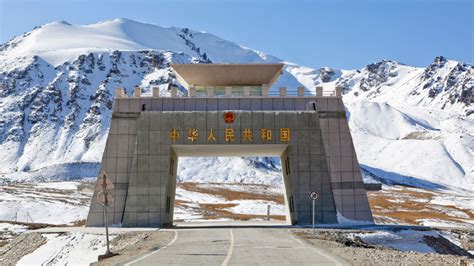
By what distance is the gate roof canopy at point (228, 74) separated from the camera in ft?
161

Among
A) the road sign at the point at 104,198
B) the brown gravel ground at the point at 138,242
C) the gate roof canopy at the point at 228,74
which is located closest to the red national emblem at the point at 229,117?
the gate roof canopy at the point at 228,74

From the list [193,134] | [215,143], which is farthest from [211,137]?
[193,134]

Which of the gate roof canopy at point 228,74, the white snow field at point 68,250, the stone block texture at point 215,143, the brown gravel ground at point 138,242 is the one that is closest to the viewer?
the brown gravel ground at point 138,242

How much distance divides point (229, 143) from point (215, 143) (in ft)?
3.29

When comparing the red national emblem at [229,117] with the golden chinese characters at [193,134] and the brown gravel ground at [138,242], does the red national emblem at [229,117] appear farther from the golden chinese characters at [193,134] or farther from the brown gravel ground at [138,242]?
the brown gravel ground at [138,242]

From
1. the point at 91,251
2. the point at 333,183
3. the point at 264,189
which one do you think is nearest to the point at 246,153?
the point at 333,183

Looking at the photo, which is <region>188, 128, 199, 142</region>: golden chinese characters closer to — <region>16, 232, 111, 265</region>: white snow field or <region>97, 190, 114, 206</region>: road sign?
<region>16, 232, 111, 265</region>: white snow field

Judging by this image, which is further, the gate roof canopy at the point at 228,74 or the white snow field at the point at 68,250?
the gate roof canopy at the point at 228,74

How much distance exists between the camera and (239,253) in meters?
23.1

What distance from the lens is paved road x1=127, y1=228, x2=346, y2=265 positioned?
803 inches

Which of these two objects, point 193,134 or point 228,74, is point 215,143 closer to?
point 193,134

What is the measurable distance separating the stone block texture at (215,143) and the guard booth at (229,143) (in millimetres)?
70

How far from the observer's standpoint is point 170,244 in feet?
93.4

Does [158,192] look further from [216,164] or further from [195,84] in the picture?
[216,164]
